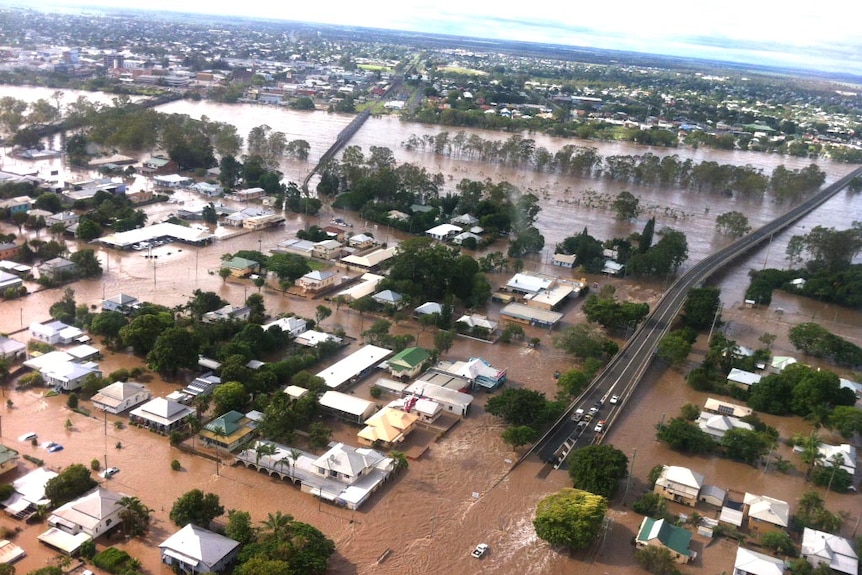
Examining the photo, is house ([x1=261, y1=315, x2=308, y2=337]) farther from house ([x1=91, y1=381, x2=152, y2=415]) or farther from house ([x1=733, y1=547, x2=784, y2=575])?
house ([x1=733, y1=547, x2=784, y2=575])

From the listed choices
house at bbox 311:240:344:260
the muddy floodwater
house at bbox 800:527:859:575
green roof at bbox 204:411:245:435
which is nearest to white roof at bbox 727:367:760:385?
the muddy floodwater

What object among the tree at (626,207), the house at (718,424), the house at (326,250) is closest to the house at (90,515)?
the house at (718,424)

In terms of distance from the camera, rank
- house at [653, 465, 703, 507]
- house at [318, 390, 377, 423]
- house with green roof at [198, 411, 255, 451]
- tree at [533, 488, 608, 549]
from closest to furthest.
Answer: tree at [533, 488, 608, 549] < house at [653, 465, 703, 507] < house with green roof at [198, 411, 255, 451] < house at [318, 390, 377, 423]

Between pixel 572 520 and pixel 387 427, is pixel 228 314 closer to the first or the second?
pixel 387 427

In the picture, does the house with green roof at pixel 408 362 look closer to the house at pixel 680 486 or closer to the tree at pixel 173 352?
the tree at pixel 173 352

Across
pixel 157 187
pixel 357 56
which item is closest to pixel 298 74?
pixel 357 56

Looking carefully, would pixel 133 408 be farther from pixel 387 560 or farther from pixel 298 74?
pixel 298 74
